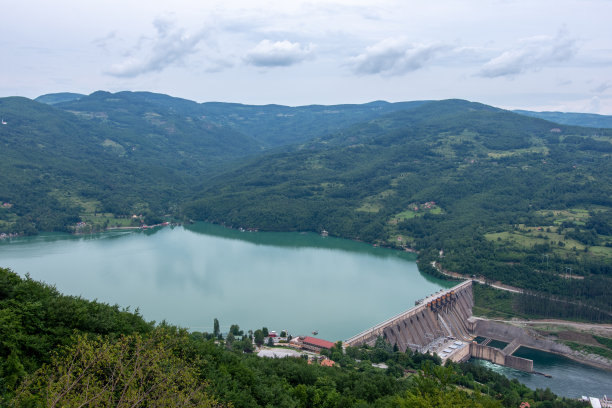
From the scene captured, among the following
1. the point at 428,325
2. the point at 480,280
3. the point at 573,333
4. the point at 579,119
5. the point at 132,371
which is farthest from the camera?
the point at 579,119

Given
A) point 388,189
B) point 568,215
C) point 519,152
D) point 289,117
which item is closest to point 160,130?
point 289,117

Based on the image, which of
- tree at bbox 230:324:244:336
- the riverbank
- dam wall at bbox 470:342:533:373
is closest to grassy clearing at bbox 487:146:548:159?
the riverbank

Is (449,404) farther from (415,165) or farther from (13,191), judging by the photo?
(415,165)

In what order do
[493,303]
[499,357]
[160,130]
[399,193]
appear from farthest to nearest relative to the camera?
[160,130], [399,193], [493,303], [499,357]

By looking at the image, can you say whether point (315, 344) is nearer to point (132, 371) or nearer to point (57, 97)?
point (132, 371)

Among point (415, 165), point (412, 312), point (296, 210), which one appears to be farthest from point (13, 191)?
point (415, 165)

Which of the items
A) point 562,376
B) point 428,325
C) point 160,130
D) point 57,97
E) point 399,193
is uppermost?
point 57,97

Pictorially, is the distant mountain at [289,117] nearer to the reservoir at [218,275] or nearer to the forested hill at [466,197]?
the forested hill at [466,197]

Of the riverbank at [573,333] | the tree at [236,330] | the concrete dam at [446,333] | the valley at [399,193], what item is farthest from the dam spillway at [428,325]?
the tree at [236,330]
